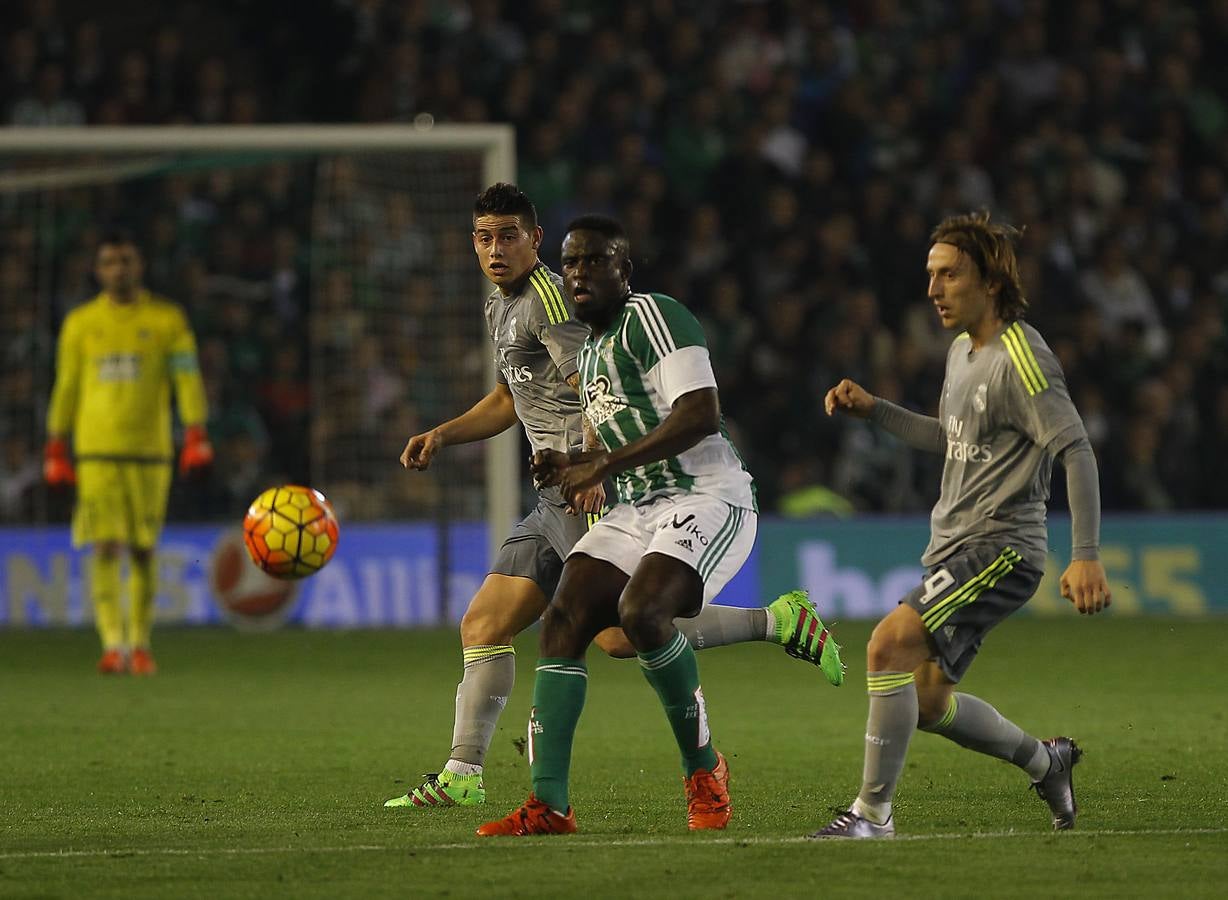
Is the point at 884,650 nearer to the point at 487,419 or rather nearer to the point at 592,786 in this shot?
the point at 592,786

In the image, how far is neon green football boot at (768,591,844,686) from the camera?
22.9 feet

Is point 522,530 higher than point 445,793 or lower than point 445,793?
higher

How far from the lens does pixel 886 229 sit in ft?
56.4

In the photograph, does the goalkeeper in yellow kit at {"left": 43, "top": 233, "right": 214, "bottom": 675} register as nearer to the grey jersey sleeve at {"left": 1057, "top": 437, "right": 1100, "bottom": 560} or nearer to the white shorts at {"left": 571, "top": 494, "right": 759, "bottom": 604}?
the white shorts at {"left": 571, "top": 494, "right": 759, "bottom": 604}

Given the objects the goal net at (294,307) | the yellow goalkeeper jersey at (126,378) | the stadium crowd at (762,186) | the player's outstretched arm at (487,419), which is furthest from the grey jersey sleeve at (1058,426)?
the stadium crowd at (762,186)

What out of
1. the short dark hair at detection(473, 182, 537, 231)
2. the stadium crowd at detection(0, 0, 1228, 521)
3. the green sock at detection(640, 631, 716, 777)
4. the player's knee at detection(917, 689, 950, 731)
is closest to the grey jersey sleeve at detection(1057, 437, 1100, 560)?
the player's knee at detection(917, 689, 950, 731)

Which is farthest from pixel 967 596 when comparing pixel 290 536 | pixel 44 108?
pixel 44 108

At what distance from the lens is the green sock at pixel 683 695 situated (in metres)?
5.81

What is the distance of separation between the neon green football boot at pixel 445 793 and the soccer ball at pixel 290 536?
1.36 meters

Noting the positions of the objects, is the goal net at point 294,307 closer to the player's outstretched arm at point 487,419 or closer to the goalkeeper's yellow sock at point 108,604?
the goalkeeper's yellow sock at point 108,604

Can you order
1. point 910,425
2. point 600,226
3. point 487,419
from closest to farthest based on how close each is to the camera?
point 600,226
point 910,425
point 487,419

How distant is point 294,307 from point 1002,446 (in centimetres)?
1107

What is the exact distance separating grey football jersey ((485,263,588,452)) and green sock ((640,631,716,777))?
1066 mm

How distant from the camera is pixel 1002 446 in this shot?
5801mm
